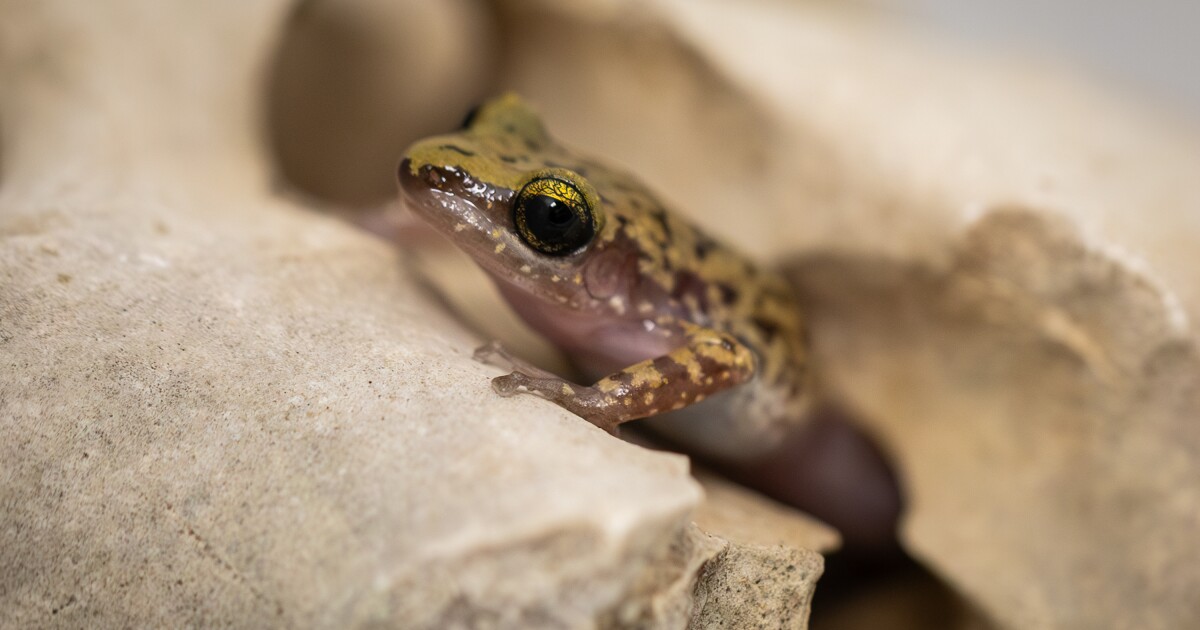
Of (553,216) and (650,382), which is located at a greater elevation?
(553,216)

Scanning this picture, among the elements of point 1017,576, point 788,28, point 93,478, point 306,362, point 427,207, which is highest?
point 788,28

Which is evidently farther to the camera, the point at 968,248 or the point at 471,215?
the point at 968,248

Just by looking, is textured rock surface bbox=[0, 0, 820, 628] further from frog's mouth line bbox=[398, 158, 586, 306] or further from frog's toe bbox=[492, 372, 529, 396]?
frog's mouth line bbox=[398, 158, 586, 306]

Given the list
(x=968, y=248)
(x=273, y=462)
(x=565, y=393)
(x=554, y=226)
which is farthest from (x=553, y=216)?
(x=968, y=248)

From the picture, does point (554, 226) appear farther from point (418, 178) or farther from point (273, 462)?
point (273, 462)

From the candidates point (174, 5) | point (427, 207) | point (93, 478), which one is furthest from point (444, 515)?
point (174, 5)

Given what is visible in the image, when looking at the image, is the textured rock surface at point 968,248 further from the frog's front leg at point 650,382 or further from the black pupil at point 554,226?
the black pupil at point 554,226

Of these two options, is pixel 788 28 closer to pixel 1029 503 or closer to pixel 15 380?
pixel 1029 503
